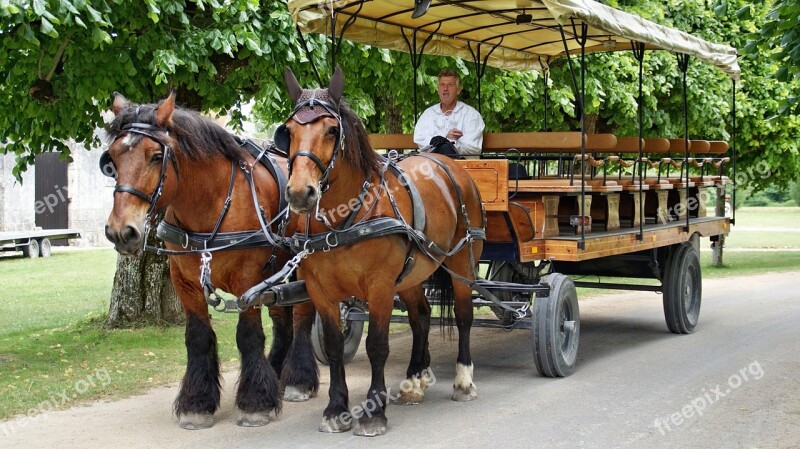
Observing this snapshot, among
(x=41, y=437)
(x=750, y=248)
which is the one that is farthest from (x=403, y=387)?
(x=750, y=248)

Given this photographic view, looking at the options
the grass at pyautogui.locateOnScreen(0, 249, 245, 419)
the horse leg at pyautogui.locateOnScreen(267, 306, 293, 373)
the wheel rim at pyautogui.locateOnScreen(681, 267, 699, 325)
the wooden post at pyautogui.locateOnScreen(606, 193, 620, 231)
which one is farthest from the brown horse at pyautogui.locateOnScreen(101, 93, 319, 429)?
the wheel rim at pyautogui.locateOnScreen(681, 267, 699, 325)

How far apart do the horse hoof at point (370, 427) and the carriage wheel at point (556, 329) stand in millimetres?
2110

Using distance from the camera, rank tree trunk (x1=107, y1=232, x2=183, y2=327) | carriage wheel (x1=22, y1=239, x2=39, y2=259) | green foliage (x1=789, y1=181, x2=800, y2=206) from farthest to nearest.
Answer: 1. green foliage (x1=789, y1=181, x2=800, y2=206)
2. carriage wheel (x1=22, y1=239, x2=39, y2=259)
3. tree trunk (x1=107, y1=232, x2=183, y2=327)

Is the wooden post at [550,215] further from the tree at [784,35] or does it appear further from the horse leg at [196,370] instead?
the horse leg at [196,370]

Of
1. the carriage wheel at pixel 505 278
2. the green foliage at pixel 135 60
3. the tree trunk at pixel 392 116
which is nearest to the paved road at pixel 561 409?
the carriage wheel at pixel 505 278

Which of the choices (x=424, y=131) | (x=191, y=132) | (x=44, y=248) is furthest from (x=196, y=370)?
(x=44, y=248)

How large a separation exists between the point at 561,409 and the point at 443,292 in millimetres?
1552

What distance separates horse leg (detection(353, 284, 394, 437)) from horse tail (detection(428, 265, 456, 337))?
1.50 m

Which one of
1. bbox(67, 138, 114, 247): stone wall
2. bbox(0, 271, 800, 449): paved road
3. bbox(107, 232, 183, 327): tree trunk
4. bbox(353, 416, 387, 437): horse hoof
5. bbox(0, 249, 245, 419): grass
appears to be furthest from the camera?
bbox(67, 138, 114, 247): stone wall

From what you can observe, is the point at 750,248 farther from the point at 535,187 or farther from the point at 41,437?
the point at 41,437

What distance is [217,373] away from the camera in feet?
21.2

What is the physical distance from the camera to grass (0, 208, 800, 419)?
746 centimetres

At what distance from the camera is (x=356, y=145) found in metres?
5.99

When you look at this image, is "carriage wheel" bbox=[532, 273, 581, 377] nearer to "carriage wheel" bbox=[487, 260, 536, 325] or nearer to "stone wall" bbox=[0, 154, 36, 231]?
"carriage wheel" bbox=[487, 260, 536, 325]
